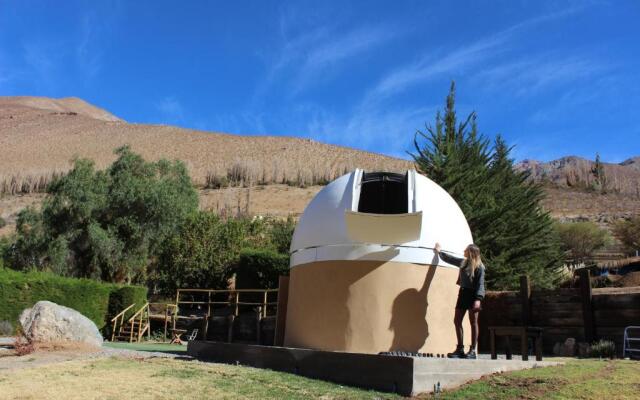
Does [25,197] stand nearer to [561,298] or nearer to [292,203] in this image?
[292,203]

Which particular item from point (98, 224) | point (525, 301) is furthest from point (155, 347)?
point (98, 224)

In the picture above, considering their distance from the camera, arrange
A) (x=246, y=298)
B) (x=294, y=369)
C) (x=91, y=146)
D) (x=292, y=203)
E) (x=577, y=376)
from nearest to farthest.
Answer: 1. (x=577, y=376)
2. (x=294, y=369)
3. (x=246, y=298)
4. (x=292, y=203)
5. (x=91, y=146)

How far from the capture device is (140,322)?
23.2 metres

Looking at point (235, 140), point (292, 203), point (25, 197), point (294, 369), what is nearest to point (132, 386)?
point (294, 369)

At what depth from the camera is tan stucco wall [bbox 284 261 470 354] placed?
9.85 meters

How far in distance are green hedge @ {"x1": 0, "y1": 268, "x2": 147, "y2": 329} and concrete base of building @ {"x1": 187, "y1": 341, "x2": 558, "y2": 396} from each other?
15.8 meters

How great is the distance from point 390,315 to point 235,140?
85.6 metres

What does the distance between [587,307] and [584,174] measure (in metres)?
86.7

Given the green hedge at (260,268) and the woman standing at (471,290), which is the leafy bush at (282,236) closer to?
the green hedge at (260,268)

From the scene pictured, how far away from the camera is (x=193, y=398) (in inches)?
279

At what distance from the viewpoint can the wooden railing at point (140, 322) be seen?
23.0 metres

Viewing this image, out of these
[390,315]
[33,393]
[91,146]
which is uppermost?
[91,146]

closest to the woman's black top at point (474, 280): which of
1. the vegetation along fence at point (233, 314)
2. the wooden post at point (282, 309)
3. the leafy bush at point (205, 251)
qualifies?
the wooden post at point (282, 309)

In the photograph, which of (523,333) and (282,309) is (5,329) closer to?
(282,309)
